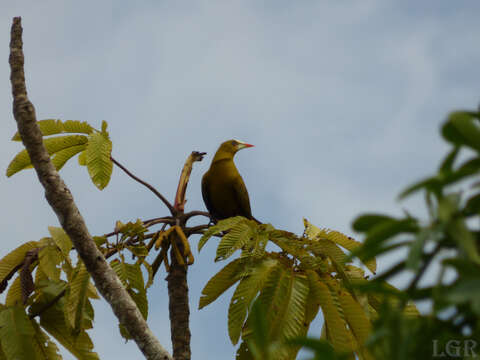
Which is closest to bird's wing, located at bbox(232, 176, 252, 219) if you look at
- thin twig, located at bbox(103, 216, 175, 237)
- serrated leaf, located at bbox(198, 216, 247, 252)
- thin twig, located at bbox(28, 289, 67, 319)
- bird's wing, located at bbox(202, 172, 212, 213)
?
bird's wing, located at bbox(202, 172, 212, 213)

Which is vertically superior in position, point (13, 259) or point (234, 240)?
point (13, 259)

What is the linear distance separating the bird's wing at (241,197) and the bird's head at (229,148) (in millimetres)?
462

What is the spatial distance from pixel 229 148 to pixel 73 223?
3.47 m

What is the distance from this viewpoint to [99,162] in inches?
146

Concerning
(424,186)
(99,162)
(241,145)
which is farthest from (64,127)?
(424,186)

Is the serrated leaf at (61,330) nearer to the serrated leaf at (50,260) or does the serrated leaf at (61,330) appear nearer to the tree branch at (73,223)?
the serrated leaf at (50,260)

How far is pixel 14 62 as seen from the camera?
333 cm

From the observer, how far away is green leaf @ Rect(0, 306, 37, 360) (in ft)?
11.1

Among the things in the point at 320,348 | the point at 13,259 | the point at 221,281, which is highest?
the point at 13,259

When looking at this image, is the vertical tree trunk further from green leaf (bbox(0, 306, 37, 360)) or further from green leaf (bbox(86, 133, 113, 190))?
green leaf (bbox(0, 306, 37, 360))

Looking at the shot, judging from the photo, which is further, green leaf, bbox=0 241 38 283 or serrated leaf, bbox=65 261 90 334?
green leaf, bbox=0 241 38 283

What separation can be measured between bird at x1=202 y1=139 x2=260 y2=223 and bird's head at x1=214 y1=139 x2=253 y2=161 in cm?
6

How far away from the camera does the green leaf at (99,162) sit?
3.68 metres

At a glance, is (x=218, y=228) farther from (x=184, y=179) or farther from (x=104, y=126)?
(x=184, y=179)
